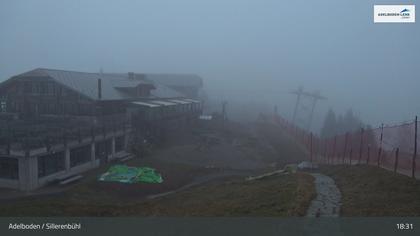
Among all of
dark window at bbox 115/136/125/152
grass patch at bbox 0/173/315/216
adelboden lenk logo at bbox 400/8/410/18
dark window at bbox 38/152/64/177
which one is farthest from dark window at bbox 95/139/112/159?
adelboden lenk logo at bbox 400/8/410/18

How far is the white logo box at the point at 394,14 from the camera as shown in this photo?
4.87m

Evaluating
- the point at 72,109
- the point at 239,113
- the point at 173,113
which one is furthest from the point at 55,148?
the point at 239,113

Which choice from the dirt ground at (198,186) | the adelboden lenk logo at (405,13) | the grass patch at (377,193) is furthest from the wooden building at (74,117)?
the adelboden lenk logo at (405,13)

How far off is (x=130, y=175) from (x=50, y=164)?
112 inches

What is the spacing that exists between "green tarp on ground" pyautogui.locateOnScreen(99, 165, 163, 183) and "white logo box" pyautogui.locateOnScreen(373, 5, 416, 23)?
17.1 ft

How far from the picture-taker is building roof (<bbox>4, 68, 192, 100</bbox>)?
6.38m

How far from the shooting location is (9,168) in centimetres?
799

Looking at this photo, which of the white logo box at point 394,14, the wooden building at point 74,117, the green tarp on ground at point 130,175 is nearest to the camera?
the white logo box at point 394,14

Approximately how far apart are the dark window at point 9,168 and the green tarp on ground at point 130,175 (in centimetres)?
268

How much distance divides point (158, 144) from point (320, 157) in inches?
240

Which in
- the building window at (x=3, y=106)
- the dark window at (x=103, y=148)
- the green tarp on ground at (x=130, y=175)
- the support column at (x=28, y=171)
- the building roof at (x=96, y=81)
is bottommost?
the support column at (x=28, y=171)

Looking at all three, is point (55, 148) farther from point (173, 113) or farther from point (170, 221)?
point (170, 221)

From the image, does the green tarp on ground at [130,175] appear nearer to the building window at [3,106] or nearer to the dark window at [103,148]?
the dark window at [103,148]

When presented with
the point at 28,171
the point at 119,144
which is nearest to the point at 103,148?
the point at 119,144
